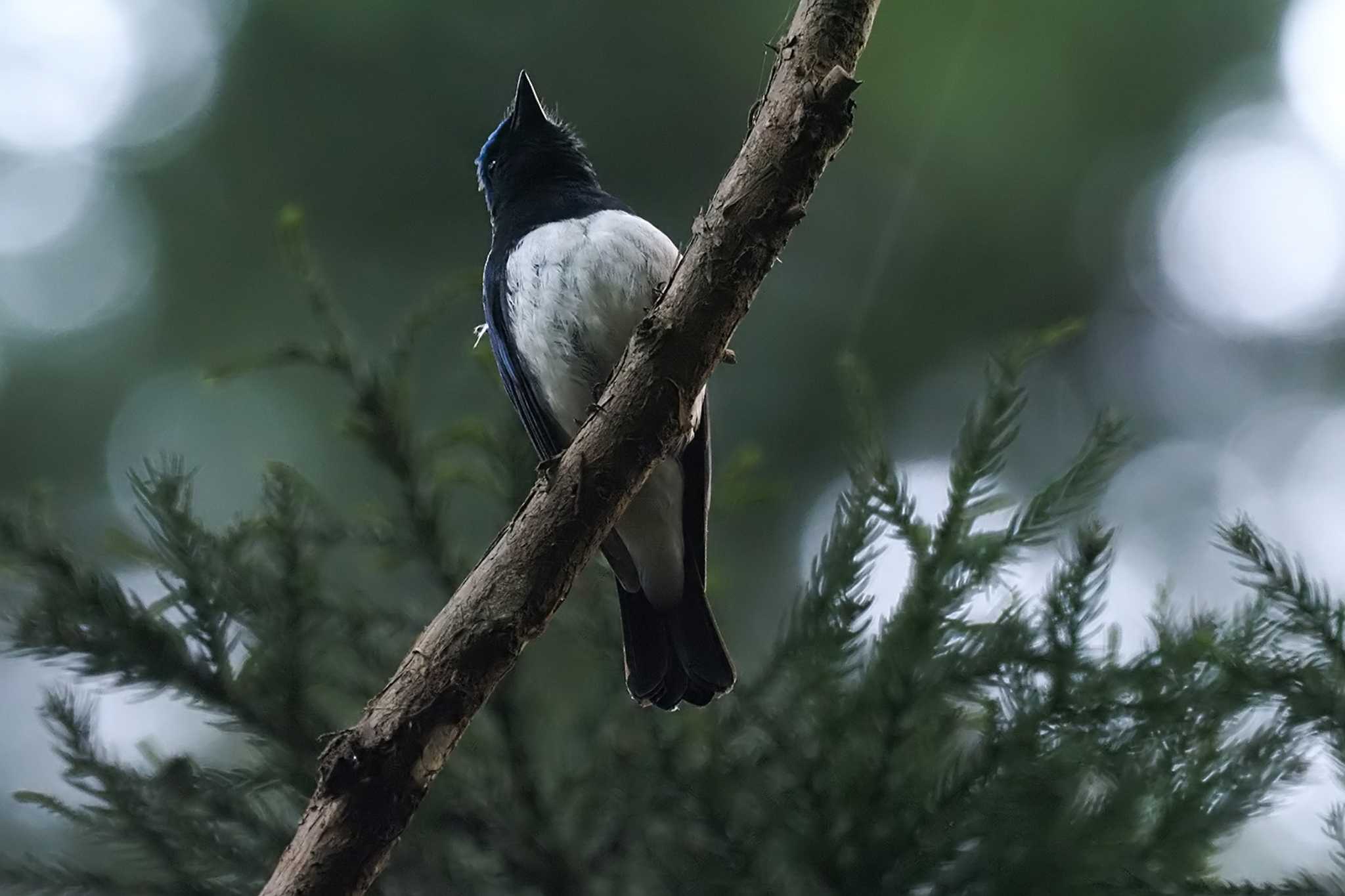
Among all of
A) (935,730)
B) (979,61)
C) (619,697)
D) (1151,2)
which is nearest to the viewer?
(935,730)

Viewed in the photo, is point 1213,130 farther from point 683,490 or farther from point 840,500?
point 840,500

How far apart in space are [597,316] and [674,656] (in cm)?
52

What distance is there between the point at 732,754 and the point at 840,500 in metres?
0.31

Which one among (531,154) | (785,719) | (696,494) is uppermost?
(531,154)

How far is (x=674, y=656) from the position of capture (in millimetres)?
1525

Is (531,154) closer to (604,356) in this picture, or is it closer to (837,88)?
(604,356)

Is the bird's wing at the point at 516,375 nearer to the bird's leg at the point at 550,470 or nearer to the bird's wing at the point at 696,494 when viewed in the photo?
the bird's wing at the point at 696,494

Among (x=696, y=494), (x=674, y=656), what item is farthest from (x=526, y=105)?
(x=674, y=656)

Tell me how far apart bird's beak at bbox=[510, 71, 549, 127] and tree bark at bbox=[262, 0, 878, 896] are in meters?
1.04

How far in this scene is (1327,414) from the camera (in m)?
2.93

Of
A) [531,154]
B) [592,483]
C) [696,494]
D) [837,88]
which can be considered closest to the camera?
[837,88]

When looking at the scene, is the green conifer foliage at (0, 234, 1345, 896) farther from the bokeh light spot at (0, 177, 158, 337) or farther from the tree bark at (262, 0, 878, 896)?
the bokeh light spot at (0, 177, 158, 337)

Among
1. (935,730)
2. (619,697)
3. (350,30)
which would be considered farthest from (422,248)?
(935,730)

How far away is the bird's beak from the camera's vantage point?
84.7 inches
